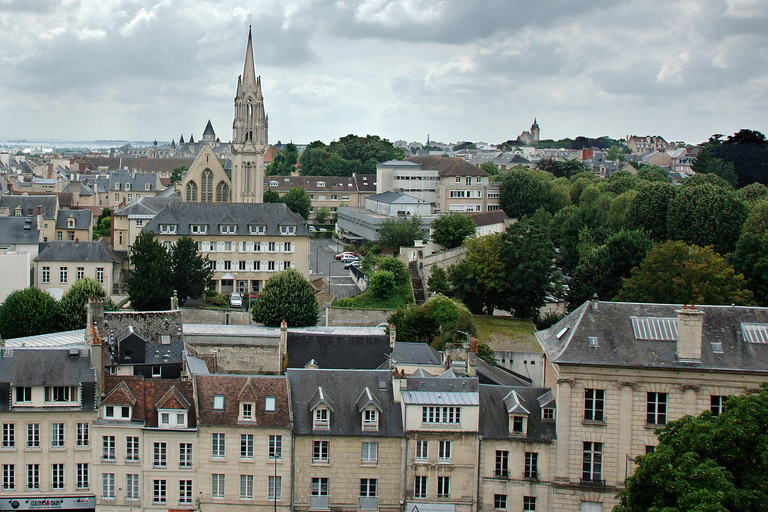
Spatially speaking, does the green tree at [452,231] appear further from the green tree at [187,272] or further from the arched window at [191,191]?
the arched window at [191,191]

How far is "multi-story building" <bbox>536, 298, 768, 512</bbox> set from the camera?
36.8m

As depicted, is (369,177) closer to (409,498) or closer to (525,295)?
(525,295)

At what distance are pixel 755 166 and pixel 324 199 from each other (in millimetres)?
59326

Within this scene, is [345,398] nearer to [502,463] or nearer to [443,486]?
[443,486]

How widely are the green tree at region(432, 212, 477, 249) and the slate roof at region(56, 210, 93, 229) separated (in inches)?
1376

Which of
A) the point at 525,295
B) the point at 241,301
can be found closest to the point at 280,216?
the point at 241,301

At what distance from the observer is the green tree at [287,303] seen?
2419 inches

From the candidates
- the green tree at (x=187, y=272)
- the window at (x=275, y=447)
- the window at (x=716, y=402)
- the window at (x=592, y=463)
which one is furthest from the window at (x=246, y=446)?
the green tree at (x=187, y=272)

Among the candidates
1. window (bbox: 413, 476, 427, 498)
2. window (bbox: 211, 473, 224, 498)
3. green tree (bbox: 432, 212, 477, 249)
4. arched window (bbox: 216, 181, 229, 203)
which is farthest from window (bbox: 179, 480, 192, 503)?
arched window (bbox: 216, 181, 229, 203)

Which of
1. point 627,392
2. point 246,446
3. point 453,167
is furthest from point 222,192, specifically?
point 627,392

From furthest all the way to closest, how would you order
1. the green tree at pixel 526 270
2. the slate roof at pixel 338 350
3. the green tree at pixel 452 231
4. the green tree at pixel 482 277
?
1. the green tree at pixel 452 231
2. the green tree at pixel 482 277
3. the green tree at pixel 526 270
4. the slate roof at pixel 338 350

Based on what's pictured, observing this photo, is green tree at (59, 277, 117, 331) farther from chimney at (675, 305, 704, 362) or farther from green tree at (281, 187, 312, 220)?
green tree at (281, 187, 312, 220)

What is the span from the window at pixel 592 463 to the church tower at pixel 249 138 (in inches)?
2650

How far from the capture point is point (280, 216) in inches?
3123
